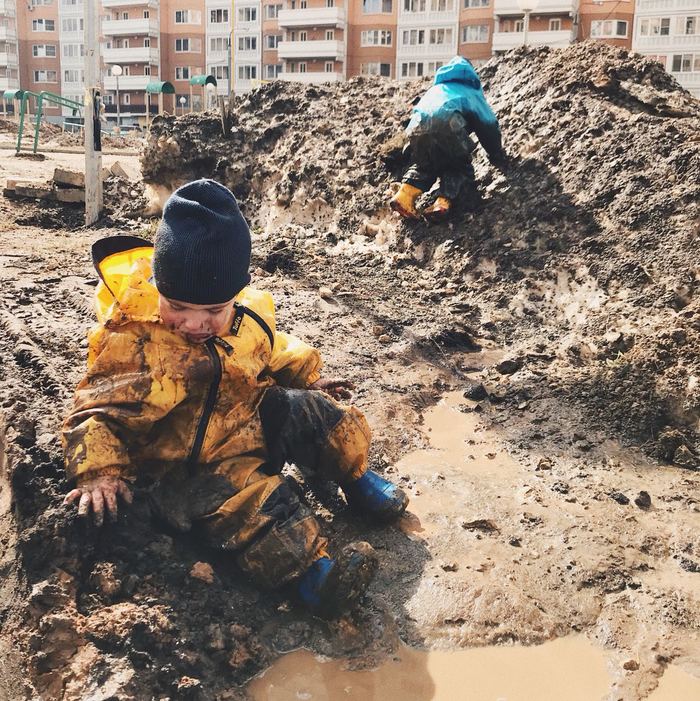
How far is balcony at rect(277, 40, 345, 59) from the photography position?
4372 centimetres

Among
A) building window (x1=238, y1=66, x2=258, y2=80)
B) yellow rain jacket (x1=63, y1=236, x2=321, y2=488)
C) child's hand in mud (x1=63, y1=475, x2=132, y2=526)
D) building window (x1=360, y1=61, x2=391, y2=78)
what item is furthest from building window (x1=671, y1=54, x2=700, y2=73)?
child's hand in mud (x1=63, y1=475, x2=132, y2=526)

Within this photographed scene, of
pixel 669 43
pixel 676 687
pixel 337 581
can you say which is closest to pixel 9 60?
pixel 669 43

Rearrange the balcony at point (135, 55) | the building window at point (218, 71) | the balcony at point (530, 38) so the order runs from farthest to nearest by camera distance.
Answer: the building window at point (218, 71) < the balcony at point (135, 55) < the balcony at point (530, 38)

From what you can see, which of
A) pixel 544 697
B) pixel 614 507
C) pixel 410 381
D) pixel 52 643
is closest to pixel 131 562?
pixel 52 643

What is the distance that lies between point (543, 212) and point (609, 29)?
37.7 m

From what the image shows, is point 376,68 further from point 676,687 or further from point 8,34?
point 676,687

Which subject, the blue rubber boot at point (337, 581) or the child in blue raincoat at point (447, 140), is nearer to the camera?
the blue rubber boot at point (337, 581)

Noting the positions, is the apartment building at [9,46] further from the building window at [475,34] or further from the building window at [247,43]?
the building window at [475,34]

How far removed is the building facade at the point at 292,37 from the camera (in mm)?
37250

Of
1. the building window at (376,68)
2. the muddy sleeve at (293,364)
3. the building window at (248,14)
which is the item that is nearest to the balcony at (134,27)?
the building window at (248,14)

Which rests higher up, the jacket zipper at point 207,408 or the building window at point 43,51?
the building window at point 43,51

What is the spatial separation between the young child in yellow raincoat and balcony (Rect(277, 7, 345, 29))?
147 feet

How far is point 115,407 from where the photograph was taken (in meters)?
2.27

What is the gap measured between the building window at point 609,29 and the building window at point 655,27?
128cm
